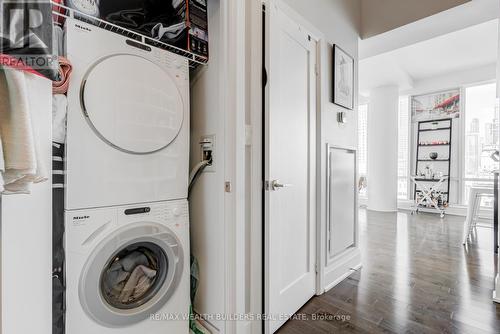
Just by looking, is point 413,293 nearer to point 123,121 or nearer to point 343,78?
point 343,78

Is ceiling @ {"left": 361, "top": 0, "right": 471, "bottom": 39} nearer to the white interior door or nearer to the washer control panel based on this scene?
the white interior door

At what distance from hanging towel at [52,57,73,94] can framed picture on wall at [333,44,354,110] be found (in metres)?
1.88

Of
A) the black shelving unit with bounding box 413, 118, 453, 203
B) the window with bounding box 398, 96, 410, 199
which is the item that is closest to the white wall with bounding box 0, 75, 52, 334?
the black shelving unit with bounding box 413, 118, 453, 203

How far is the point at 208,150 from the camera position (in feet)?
4.98

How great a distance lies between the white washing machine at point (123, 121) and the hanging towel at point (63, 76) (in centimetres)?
2

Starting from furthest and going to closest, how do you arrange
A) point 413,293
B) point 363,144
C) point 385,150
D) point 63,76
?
point 363,144 → point 385,150 → point 413,293 → point 63,76

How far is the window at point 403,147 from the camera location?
5.72m

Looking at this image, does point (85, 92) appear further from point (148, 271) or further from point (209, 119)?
point (148, 271)

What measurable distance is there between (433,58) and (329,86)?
3.60 metres

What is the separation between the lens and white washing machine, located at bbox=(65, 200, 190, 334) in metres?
1.07

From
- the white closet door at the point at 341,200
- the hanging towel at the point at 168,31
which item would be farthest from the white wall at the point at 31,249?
the white closet door at the point at 341,200

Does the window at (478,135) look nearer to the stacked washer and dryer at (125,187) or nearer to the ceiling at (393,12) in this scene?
the ceiling at (393,12)

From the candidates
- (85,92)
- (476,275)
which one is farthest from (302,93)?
(476,275)

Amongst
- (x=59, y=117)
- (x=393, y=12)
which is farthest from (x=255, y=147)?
(x=393, y=12)
